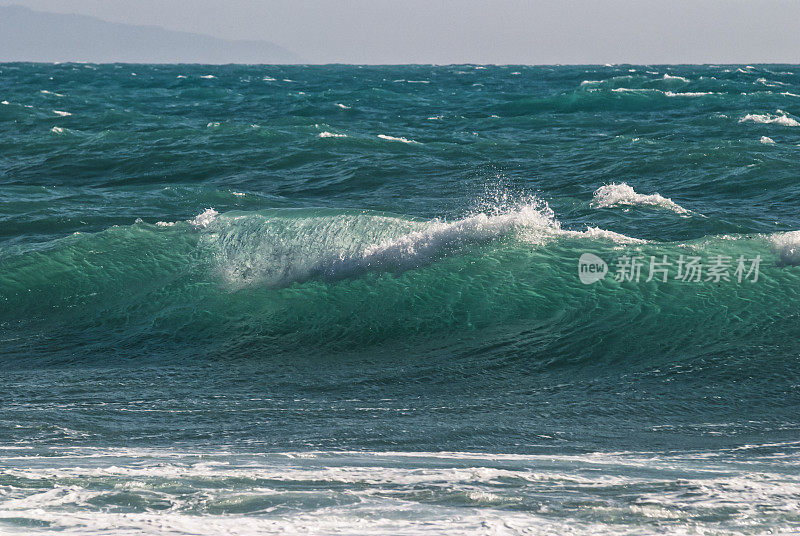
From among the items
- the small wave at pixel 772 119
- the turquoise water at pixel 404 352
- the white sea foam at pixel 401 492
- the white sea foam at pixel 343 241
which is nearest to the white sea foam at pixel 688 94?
the small wave at pixel 772 119

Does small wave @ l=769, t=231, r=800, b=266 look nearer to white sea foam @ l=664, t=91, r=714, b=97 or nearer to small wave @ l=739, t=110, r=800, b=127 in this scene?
small wave @ l=739, t=110, r=800, b=127

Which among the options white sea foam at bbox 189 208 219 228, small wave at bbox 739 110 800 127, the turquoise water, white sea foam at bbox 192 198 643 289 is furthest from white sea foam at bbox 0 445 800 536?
small wave at bbox 739 110 800 127

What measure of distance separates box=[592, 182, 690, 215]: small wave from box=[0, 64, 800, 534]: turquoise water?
97mm

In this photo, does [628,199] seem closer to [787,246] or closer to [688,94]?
[787,246]

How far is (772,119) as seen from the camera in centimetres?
2459

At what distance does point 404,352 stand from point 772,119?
20910 millimetres

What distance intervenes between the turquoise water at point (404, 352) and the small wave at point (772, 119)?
7042 mm

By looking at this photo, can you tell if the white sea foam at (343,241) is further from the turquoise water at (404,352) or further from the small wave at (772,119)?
the small wave at (772,119)

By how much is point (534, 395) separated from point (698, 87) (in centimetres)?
3923

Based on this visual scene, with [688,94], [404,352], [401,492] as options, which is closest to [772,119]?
[688,94]

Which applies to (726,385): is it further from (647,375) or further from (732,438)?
(732,438)

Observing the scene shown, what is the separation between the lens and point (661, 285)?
29.1 ft

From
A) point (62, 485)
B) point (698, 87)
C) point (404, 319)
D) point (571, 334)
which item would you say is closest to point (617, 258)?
point (571, 334)

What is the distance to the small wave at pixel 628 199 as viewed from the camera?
41.7 ft
